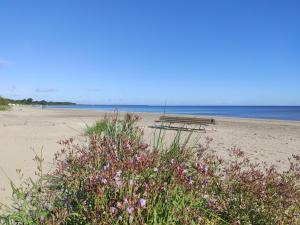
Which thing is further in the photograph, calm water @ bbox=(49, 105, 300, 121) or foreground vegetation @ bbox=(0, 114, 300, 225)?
calm water @ bbox=(49, 105, 300, 121)

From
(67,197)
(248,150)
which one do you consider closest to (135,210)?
(67,197)

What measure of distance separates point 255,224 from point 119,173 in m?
1.46

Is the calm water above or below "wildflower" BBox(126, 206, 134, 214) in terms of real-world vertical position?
below

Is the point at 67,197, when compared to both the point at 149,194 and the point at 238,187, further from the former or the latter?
the point at 238,187

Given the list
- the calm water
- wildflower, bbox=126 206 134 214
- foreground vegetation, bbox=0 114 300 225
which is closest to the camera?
wildflower, bbox=126 206 134 214

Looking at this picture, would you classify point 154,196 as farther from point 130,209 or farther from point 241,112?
point 241,112

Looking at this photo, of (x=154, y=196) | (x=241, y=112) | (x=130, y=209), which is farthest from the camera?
(x=241, y=112)

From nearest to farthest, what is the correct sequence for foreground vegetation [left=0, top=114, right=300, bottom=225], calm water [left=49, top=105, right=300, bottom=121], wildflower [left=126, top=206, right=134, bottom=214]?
wildflower [left=126, top=206, right=134, bottom=214]
foreground vegetation [left=0, top=114, right=300, bottom=225]
calm water [left=49, top=105, right=300, bottom=121]

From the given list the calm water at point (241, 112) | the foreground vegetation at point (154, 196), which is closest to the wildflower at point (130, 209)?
the foreground vegetation at point (154, 196)

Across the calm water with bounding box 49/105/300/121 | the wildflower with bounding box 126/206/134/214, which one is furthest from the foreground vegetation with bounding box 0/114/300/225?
the calm water with bounding box 49/105/300/121

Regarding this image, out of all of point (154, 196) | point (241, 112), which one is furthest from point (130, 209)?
point (241, 112)

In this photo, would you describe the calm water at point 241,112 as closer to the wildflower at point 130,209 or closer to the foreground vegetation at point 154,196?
the foreground vegetation at point 154,196

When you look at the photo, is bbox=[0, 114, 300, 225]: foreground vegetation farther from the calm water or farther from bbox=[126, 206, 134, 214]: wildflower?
the calm water

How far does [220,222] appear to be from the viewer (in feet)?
11.8
